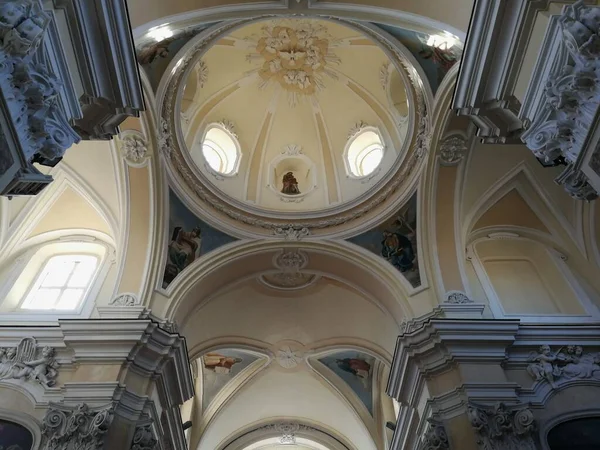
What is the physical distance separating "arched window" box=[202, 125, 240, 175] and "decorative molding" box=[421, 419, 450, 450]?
8125 mm

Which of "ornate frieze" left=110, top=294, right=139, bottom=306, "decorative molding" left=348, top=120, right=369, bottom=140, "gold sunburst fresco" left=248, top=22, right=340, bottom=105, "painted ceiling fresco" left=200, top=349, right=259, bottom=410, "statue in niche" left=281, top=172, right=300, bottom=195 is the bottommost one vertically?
"ornate frieze" left=110, top=294, right=139, bottom=306

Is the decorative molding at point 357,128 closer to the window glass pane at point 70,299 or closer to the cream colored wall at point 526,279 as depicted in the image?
the cream colored wall at point 526,279

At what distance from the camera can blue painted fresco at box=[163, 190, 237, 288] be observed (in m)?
11.8

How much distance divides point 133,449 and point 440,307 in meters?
5.81

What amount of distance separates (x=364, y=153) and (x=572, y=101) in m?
10.1

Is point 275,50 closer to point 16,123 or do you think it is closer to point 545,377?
point 545,377

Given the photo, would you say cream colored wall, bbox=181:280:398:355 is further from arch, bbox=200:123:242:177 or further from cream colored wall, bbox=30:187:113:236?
arch, bbox=200:123:242:177

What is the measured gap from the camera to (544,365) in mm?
9102

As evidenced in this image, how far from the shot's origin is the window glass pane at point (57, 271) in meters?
11.7

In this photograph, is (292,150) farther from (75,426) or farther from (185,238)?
(75,426)

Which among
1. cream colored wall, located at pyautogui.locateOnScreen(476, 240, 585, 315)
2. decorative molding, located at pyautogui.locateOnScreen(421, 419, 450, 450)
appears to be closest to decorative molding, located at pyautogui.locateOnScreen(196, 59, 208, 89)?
cream colored wall, located at pyautogui.locateOnScreen(476, 240, 585, 315)

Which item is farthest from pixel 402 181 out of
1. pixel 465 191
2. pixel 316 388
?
pixel 316 388

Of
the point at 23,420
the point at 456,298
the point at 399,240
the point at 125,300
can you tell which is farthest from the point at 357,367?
the point at 23,420

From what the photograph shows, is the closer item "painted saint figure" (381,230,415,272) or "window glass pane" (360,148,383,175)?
"painted saint figure" (381,230,415,272)
